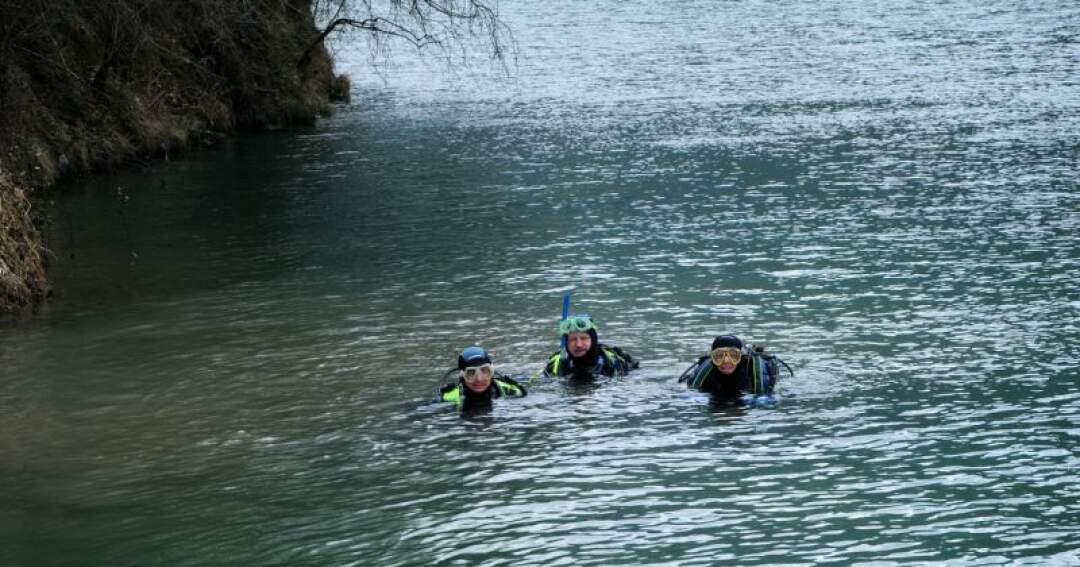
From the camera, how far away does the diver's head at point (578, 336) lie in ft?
57.9

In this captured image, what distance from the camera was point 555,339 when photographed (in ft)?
67.0

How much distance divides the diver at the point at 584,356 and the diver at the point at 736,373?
113 cm

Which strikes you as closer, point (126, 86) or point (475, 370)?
point (475, 370)

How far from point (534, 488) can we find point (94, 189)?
22550mm

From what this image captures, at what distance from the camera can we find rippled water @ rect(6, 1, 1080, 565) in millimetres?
13297

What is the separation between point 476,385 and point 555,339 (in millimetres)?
3849

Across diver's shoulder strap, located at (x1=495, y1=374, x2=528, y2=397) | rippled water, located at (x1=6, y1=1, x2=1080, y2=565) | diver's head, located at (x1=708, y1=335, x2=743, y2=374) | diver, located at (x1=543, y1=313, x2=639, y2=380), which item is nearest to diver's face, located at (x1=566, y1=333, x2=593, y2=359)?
diver, located at (x1=543, y1=313, x2=639, y2=380)

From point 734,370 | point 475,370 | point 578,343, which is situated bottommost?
point 734,370

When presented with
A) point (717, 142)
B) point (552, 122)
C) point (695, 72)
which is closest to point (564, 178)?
point (717, 142)

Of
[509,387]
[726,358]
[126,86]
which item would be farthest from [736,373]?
[126,86]

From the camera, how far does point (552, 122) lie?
141 ft

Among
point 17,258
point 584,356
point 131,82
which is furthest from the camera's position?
point 131,82

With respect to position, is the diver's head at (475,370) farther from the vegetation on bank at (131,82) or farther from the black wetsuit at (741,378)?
the vegetation on bank at (131,82)

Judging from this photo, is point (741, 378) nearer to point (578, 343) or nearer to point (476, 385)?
point (578, 343)
